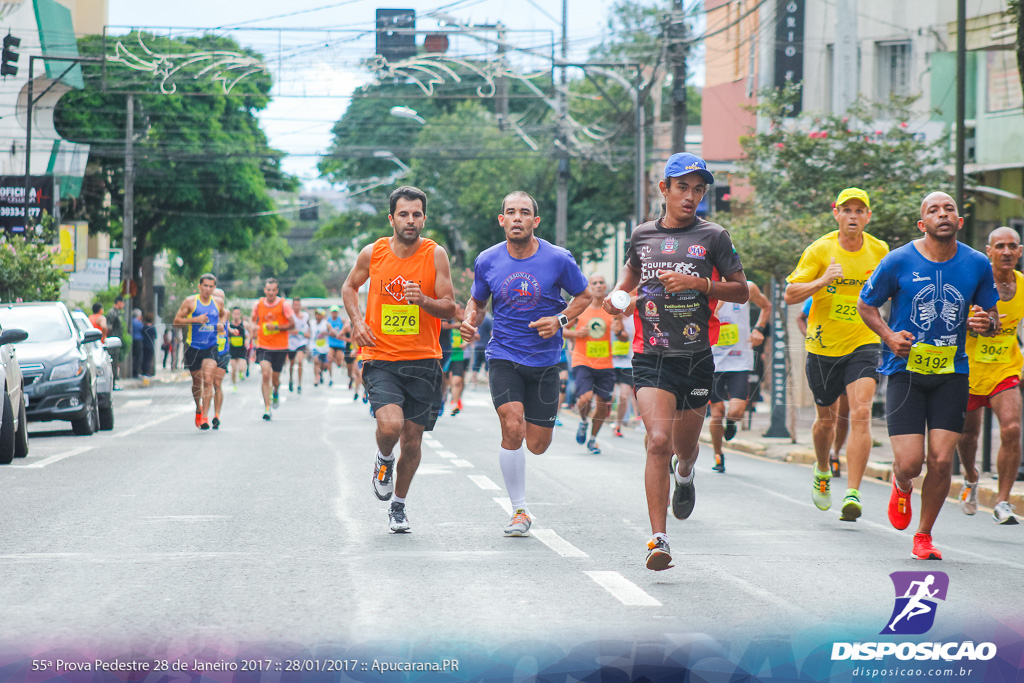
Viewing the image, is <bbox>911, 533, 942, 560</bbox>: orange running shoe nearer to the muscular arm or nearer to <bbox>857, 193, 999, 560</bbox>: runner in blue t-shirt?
<bbox>857, 193, 999, 560</bbox>: runner in blue t-shirt

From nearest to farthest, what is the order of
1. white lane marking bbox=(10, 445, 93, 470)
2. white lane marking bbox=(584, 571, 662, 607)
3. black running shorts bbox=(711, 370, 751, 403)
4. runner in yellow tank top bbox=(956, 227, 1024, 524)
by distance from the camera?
white lane marking bbox=(584, 571, 662, 607) → runner in yellow tank top bbox=(956, 227, 1024, 524) → white lane marking bbox=(10, 445, 93, 470) → black running shorts bbox=(711, 370, 751, 403)

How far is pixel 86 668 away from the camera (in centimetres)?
474

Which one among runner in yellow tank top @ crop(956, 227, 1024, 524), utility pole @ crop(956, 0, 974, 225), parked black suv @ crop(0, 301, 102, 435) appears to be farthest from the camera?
parked black suv @ crop(0, 301, 102, 435)

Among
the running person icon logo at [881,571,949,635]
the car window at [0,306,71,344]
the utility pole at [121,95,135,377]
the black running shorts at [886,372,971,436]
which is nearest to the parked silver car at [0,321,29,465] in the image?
the car window at [0,306,71,344]

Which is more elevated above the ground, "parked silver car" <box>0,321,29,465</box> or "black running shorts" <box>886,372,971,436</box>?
"black running shorts" <box>886,372,971,436</box>

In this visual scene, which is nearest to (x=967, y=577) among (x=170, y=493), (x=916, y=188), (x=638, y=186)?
(x=170, y=493)

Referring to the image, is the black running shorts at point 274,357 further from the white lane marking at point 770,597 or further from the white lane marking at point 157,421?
the white lane marking at point 770,597

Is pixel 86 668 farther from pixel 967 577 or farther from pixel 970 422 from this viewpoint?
pixel 970 422

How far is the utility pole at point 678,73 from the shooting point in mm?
21000

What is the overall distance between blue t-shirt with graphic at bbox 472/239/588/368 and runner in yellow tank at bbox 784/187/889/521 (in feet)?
5.57

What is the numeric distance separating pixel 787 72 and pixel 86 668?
27059 millimetres

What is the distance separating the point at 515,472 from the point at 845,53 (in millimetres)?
18215

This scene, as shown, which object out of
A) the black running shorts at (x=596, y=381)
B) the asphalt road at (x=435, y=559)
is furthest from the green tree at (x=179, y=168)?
the asphalt road at (x=435, y=559)

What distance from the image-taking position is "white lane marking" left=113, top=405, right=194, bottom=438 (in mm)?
17844
